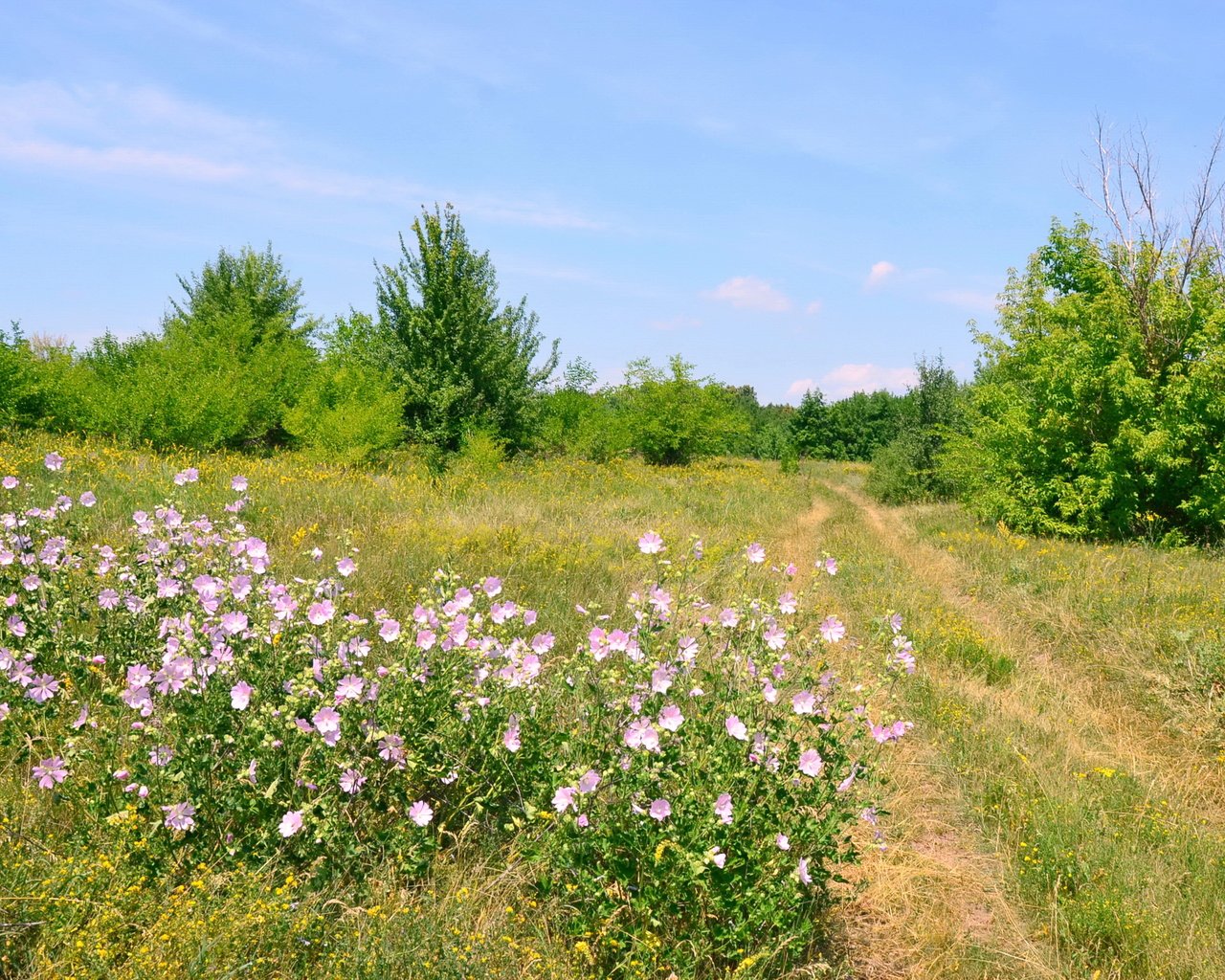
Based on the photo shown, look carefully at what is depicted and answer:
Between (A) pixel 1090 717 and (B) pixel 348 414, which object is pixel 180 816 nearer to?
(A) pixel 1090 717

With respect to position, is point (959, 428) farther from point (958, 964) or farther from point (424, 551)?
point (958, 964)

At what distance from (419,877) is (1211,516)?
43.6 feet

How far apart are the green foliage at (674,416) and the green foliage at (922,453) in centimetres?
663

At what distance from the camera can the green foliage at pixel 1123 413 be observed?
10984 mm

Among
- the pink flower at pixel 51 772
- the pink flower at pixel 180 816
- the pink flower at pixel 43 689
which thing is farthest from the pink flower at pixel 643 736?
the pink flower at pixel 43 689

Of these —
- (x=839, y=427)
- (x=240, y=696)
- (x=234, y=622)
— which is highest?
(x=839, y=427)

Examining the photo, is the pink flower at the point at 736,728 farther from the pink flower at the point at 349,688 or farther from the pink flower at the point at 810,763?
the pink flower at the point at 349,688

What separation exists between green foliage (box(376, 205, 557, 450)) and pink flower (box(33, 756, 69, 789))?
15.9 metres

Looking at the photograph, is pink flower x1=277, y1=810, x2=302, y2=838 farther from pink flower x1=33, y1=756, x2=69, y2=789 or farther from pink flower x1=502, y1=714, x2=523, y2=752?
pink flower x1=33, y1=756, x2=69, y2=789

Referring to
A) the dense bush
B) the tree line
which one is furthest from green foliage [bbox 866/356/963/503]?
the dense bush

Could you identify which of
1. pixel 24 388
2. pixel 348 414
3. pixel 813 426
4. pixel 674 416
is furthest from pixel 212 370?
pixel 813 426

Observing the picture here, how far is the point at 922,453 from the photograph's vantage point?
22406 millimetres

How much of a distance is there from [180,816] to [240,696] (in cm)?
45

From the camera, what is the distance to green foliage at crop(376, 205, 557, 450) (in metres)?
18.6
